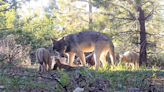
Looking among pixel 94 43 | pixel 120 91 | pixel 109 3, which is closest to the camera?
pixel 120 91

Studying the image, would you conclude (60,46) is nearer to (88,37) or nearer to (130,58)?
(88,37)

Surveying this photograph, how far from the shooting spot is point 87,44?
10.7 meters

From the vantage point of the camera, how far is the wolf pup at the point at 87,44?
403 inches

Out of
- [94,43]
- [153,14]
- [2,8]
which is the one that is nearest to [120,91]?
[94,43]

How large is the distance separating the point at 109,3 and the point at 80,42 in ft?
14.7

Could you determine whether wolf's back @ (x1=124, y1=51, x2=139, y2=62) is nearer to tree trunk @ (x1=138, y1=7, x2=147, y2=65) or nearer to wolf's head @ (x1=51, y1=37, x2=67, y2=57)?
tree trunk @ (x1=138, y1=7, x2=147, y2=65)

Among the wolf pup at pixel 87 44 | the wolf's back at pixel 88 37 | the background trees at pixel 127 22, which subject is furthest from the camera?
the background trees at pixel 127 22

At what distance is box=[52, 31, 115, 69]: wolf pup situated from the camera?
10.2 m

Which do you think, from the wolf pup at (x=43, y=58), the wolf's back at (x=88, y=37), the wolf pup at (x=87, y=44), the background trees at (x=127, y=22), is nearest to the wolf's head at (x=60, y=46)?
the wolf pup at (x=87, y=44)

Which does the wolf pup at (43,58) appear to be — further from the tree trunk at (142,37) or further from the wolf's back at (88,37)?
the tree trunk at (142,37)

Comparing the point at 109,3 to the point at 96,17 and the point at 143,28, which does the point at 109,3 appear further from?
the point at 143,28

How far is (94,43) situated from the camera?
10.5 m

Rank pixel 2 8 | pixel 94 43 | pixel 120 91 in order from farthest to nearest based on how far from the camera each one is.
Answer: pixel 2 8, pixel 94 43, pixel 120 91

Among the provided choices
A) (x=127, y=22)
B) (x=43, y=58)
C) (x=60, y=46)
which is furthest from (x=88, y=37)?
(x=127, y=22)
